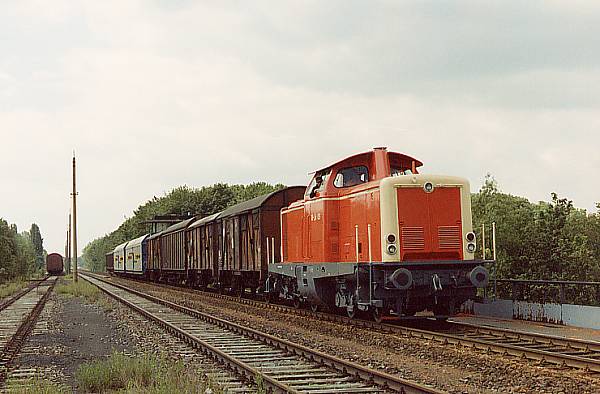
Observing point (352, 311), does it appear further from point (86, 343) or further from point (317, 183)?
point (86, 343)

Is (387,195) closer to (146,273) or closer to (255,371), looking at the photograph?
(255,371)

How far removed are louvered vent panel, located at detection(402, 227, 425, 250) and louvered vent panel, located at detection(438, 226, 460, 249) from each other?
402 mm

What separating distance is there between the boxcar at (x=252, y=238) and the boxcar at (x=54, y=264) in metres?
80.9

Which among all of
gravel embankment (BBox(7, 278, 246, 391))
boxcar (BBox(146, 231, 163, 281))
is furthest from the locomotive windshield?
boxcar (BBox(146, 231, 163, 281))

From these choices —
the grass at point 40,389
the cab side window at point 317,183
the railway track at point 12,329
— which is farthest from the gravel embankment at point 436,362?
the railway track at point 12,329

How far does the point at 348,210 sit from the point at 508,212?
10294 mm

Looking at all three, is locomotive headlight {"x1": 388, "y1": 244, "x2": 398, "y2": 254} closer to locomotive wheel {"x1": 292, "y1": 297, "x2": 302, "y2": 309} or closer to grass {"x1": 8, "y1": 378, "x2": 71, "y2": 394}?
locomotive wheel {"x1": 292, "y1": 297, "x2": 302, "y2": 309}

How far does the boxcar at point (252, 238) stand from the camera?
76.3 feet

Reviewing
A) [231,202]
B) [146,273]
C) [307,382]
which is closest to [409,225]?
[307,382]

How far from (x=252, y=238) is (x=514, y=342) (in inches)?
514

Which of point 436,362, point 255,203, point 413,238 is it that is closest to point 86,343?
point 413,238

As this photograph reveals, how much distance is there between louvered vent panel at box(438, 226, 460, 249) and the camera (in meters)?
15.3

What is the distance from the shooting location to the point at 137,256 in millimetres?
60219

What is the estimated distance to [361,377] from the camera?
9.81 m
